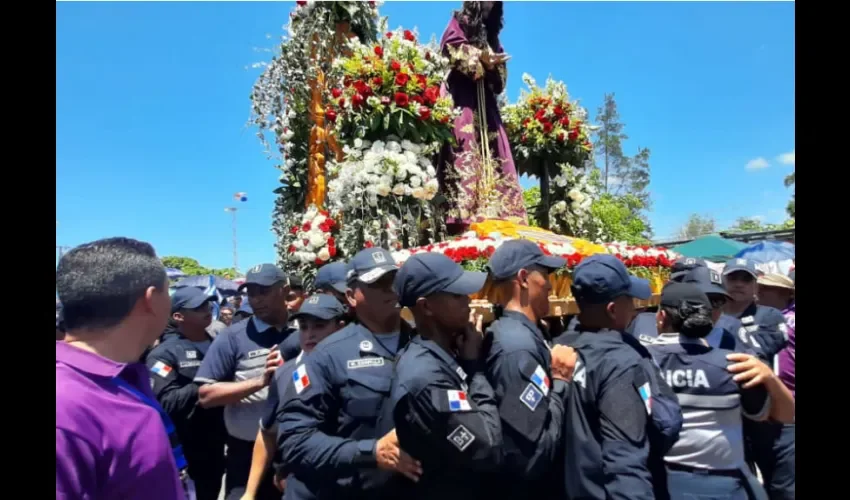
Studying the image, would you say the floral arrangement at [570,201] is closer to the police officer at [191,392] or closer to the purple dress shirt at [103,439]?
the police officer at [191,392]

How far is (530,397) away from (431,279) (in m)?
0.62

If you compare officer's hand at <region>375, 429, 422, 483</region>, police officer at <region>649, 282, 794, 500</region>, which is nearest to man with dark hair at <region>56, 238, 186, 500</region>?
officer's hand at <region>375, 429, 422, 483</region>

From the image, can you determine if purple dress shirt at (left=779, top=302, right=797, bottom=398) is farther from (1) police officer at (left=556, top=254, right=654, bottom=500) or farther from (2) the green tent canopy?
(2) the green tent canopy

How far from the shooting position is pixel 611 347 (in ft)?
8.00

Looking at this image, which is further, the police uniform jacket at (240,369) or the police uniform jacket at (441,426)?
the police uniform jacket at (240,369)

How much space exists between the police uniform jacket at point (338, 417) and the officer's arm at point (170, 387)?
5.52 ft

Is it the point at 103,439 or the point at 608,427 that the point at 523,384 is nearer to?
the point at 608,427

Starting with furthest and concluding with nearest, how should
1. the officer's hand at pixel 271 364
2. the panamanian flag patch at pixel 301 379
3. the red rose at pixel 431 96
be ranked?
1. the red rose at pixel 431 96
2. the officer's hand at pixel 271 364
3. the panamanian flag patch at pixel 301 379

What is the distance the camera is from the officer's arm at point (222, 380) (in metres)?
3.40

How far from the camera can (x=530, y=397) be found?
2.24m

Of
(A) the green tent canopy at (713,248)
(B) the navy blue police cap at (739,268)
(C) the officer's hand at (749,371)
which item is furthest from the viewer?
(A) the green tent canopy at (713,248)

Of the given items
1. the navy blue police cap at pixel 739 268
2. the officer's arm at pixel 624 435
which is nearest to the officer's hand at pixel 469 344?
the officer's arm at pixel 624 435
